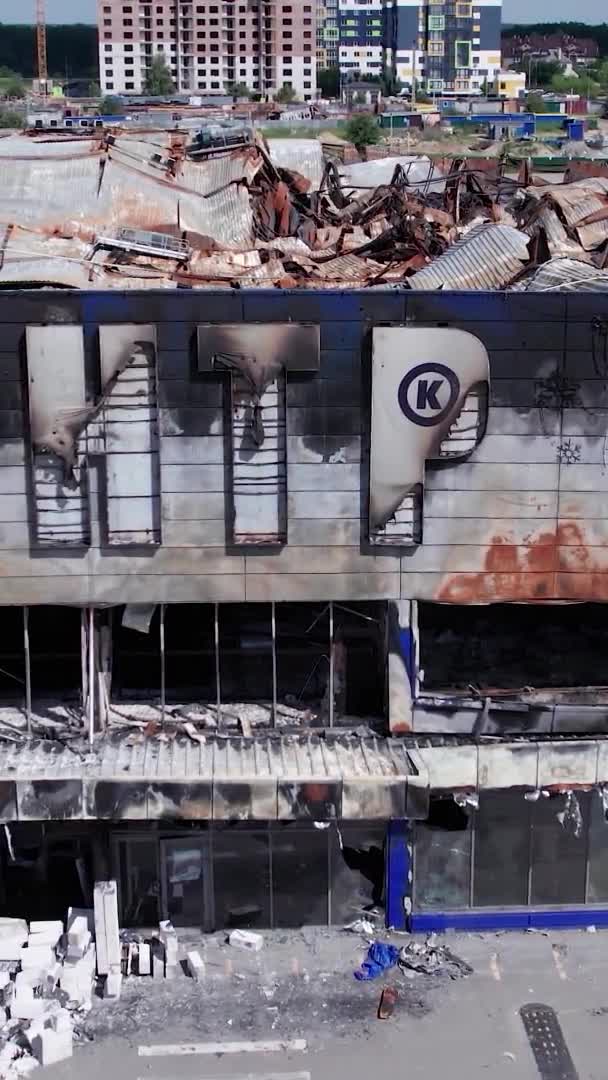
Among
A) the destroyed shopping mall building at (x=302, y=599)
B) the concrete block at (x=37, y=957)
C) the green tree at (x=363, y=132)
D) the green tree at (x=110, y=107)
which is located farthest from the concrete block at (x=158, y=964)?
the green tree at (x=110, y=107)

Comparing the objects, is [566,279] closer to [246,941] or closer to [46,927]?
[246,941]

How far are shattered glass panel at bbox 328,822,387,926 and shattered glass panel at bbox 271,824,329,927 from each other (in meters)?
0.17

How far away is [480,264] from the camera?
74.9ft

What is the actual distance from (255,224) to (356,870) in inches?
679

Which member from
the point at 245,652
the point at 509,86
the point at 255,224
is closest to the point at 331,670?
the point at 245,652

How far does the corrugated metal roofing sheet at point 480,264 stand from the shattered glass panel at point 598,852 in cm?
908

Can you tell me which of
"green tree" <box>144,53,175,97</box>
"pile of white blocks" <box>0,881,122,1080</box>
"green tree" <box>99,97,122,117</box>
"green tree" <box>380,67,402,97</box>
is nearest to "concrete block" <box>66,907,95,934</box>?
"pile of white blocks" <box>0,881,122,1080</box>

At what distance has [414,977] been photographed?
750 inches

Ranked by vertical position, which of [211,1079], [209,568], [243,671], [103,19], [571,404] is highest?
[103,19]

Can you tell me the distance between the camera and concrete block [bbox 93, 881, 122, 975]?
1886 cm

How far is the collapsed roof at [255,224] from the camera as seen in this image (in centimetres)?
2280

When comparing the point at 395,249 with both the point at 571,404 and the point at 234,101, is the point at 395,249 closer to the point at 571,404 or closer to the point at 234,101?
the point at 571,404

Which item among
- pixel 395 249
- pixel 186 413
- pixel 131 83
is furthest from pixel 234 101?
pixel 186 413

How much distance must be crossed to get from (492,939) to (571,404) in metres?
8.67
